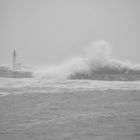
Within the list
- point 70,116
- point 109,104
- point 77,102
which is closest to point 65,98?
point 77,102

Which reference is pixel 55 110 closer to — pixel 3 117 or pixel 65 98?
pixel 3 117

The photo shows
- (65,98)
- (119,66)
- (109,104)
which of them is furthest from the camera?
(119,66)

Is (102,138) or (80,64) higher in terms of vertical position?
(80,64)

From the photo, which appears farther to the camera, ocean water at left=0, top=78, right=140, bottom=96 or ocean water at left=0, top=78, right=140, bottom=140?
ocean water at left=0, top=78, right=140, bottom=96

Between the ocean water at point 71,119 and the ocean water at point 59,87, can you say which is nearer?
the ocean water at point 71,119

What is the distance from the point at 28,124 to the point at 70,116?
3.76 ft

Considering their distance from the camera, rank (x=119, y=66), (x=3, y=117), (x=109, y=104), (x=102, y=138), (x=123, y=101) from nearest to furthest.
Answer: (x=102, y=138)
(x=3, y=117)
(x=109, y=104)
(x=123, y=101)
(x=119, y=66)

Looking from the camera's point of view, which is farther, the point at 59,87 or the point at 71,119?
the point at 59,87

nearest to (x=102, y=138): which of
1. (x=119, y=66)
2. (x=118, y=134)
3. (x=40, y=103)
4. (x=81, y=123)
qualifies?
(x=118, y=134)

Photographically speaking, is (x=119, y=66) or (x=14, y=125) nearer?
(x=14, y=125)

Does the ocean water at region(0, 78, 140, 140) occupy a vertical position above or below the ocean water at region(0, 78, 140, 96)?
below

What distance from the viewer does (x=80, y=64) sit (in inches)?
849

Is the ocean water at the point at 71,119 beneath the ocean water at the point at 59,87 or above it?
beneath

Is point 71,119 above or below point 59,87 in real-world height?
below
